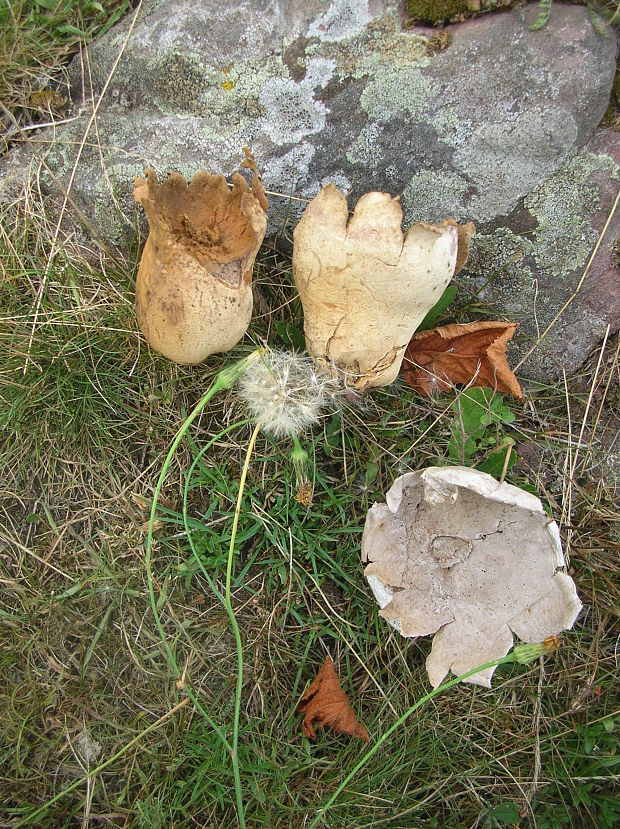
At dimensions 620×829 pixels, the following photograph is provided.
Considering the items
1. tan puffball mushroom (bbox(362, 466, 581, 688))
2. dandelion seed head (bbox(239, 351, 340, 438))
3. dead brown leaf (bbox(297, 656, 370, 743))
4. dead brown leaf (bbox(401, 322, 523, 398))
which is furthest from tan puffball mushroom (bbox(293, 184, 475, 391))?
dead brown leaf (bbox(297, 656, 370, 743))

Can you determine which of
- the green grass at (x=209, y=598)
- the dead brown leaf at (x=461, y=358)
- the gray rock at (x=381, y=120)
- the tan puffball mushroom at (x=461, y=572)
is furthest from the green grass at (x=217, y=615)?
the gray rock at (x=381, y=120)

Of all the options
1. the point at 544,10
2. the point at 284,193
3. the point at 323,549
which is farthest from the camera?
the point at 323,549

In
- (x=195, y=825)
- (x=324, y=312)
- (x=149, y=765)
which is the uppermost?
(x=324, y=312)

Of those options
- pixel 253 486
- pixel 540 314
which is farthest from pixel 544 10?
pixel 253 486

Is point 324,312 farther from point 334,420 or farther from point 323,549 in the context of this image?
point 323,549

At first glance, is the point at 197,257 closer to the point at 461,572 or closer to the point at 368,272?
the point at 368,272

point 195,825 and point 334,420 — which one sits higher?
point 334,420

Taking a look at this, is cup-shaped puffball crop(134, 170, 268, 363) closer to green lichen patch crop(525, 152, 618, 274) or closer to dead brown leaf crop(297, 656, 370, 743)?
green lichen patch crop(525, 152, 618, 274)
